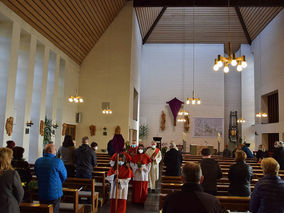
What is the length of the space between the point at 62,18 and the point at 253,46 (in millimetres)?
13327

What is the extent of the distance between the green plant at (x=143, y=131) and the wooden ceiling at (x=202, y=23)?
6.22 meters

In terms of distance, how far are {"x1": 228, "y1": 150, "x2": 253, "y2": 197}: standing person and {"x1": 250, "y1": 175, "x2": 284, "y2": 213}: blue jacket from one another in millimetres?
1154

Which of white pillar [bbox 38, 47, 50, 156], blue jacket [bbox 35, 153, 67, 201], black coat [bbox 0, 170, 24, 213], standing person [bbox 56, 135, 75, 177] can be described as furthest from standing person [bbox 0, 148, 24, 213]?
white pillar [bbox 38, 47, 50, 156]

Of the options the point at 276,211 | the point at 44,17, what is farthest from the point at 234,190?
the point at 44,17

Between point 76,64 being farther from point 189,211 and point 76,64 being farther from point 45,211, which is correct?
point 189,211

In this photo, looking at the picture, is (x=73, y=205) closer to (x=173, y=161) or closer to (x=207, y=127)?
(x=173, y=161)

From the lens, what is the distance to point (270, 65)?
15.1 meters

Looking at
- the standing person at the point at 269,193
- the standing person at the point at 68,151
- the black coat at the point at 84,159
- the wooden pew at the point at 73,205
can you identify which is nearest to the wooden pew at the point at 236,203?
the standing person at the point at 269,193

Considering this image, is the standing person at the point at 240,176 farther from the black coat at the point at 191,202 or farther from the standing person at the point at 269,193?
the black coat at the point at 191,202

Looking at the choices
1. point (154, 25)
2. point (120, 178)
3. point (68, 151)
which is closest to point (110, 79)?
point (154, 25)

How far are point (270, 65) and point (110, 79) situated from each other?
29.9 ft

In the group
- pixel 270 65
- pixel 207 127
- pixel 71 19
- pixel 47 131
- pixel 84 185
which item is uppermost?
pixel 71 19

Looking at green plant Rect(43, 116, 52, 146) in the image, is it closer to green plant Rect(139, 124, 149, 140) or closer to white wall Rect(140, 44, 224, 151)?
green plant Rect(139, 124, 149, 140)

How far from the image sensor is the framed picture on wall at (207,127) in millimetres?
18875
